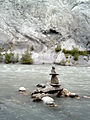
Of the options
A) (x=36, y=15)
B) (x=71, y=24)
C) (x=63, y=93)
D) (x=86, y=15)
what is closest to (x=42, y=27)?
(x=36, y=15)

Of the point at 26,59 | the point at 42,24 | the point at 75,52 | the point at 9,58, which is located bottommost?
the point at 26,59

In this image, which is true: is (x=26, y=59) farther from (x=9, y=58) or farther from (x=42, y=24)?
(x=42, y=24)

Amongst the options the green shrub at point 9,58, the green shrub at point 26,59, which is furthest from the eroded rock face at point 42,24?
the green shrub at point 26,59

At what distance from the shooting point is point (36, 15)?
7375cm

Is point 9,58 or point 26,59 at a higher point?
point 9,58

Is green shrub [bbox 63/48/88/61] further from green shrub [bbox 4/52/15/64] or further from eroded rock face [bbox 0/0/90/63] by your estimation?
green shrub [bbox 4/52/15/64]

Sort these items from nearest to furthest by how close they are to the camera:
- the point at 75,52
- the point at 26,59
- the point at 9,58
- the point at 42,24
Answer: the point at 26,59 → the point at 9,58 → the point at 75,52 → the point at 42,24

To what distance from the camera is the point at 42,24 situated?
71375mm

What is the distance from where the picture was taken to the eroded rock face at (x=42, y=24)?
66438mm

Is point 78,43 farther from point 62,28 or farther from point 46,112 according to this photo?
point 46,112

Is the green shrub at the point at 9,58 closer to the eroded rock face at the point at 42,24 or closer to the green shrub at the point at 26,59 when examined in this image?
the green shrub at the point at 26,59

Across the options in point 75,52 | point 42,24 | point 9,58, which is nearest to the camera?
point 9,58

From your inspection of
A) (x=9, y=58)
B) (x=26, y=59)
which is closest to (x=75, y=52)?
(x=26, y=59)

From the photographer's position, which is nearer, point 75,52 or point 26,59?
point 26,59
